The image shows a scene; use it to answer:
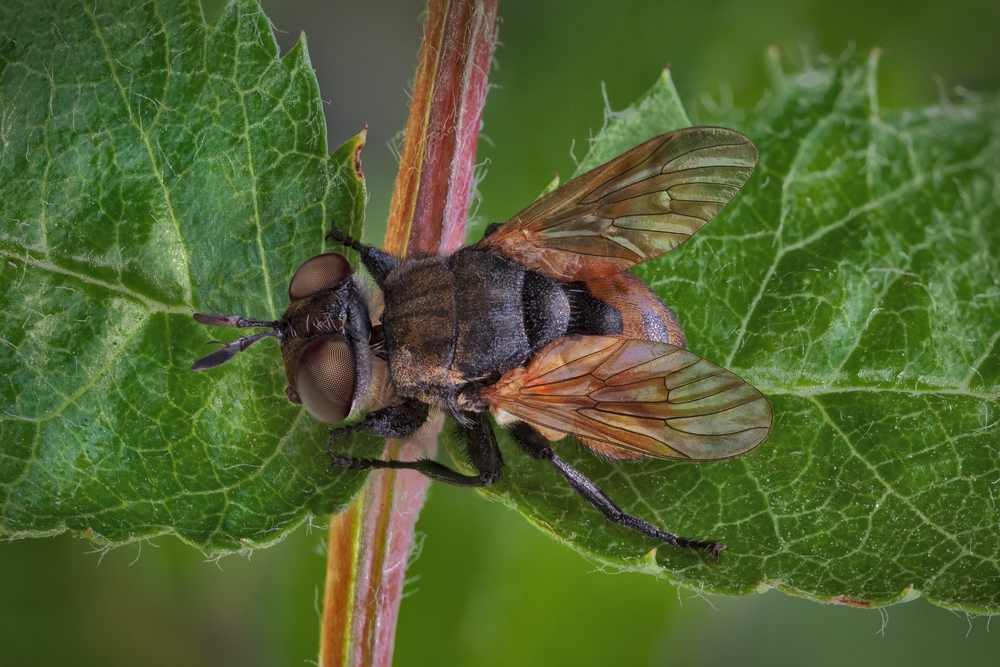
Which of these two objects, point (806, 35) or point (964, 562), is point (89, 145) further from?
point (806, 35)

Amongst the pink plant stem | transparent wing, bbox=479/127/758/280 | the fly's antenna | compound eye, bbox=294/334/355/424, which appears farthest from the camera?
transparent wing, bbox=479/127/758/280

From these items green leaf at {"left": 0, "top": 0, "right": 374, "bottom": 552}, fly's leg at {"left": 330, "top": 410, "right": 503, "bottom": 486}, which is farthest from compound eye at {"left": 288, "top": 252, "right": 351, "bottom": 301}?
fly's leg at {"left": 330, "top": 410, "right": 503, "bottom": 486}

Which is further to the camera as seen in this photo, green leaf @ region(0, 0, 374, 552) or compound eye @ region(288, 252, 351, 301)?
compound eye @ region(288, 252, 351, 301)

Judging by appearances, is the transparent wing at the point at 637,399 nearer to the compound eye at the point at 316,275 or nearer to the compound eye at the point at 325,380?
the compound eye at the point at 325,380

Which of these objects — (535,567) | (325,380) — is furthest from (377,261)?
(535,567)

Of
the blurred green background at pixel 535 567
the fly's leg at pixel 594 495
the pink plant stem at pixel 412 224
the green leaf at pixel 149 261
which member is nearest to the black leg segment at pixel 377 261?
the pink plant stem at pixel 412 224

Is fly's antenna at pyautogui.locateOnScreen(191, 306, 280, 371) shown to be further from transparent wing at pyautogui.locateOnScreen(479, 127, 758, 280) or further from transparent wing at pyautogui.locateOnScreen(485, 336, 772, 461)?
transparent wing at pyautogui.locateOnScreen(479, 127, 758, 280)
